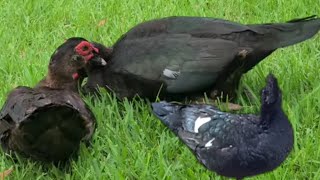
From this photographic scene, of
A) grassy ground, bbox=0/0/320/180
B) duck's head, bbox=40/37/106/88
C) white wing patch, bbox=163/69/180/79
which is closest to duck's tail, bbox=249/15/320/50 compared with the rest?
grassy ground, bbox=0/0/320/180

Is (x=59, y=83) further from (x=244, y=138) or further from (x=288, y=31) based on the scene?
(x=244, y=138)

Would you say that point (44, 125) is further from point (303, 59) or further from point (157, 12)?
point (157, 12)

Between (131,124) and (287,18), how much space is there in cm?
185

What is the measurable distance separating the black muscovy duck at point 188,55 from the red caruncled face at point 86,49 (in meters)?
0.12

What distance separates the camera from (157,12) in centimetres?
578

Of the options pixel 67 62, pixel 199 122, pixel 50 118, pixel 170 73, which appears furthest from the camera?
pixel 67 62

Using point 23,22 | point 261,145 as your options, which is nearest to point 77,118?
point 261,145

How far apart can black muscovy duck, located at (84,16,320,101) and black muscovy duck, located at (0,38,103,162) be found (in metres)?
0.29

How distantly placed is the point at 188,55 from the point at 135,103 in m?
0.44

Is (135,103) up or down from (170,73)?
down

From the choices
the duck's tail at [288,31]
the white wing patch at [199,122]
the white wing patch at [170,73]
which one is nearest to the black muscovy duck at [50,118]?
the white wing patch at [170,73]

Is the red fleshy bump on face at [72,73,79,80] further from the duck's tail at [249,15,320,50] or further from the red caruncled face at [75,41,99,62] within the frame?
the duck's tail at [249,15,320,50]

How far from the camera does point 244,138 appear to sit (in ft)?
9.29

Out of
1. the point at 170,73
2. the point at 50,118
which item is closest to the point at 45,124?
the point at 50,118
